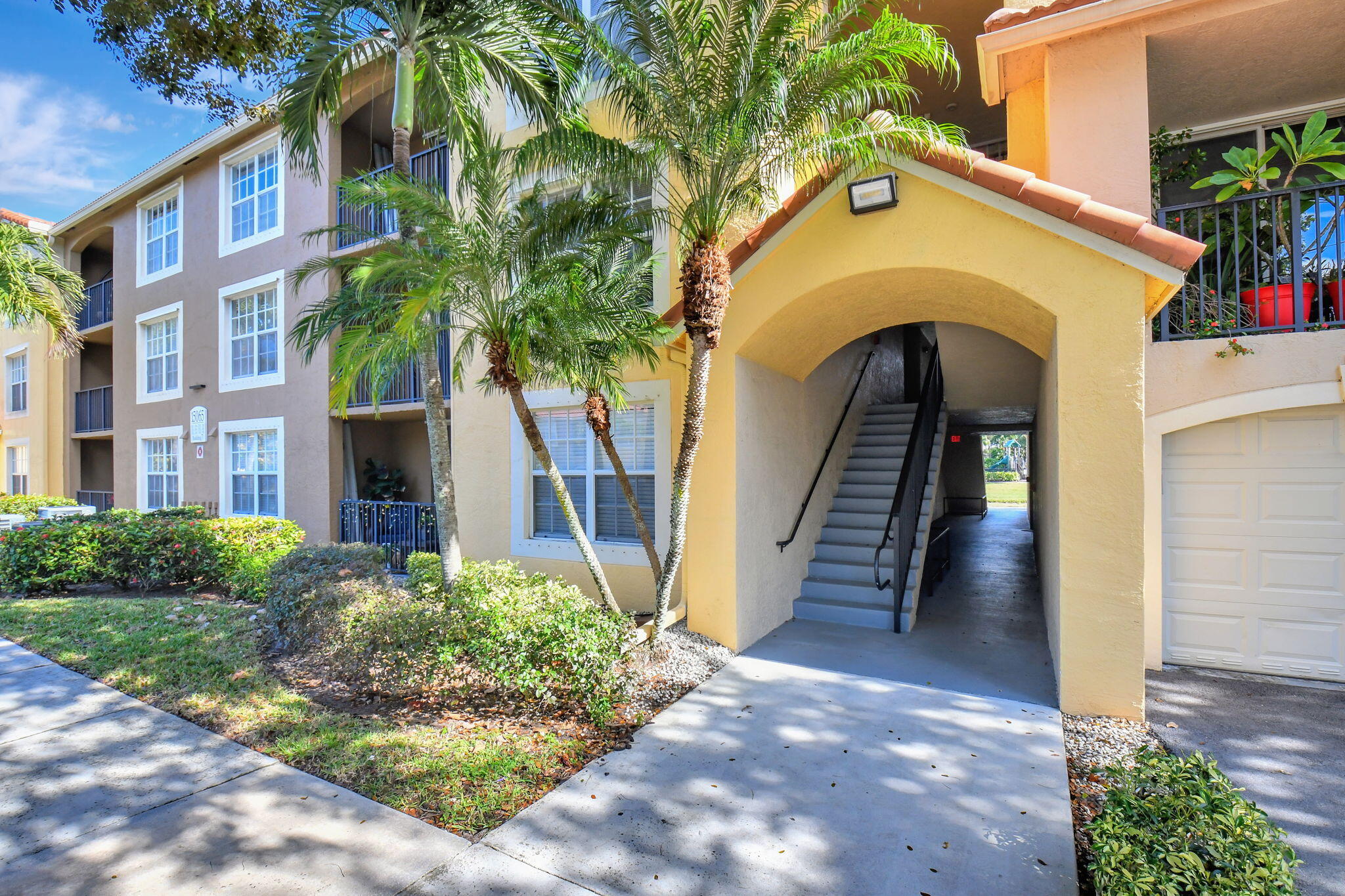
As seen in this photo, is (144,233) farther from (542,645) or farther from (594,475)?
(542,645)

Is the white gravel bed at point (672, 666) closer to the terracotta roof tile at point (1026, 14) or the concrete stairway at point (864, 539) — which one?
the concrete stairway at point (864, 539)

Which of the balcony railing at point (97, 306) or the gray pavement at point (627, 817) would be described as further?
the balcony railing at point (97, 306)

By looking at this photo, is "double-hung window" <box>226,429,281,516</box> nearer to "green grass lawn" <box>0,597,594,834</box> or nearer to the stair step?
"green grass lawn" <box>0,597,594,834</box>

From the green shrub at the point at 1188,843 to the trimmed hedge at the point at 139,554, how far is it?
32.7 ft

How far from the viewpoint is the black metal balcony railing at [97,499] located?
18.2 meters

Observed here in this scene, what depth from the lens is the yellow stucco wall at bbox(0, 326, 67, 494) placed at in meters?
18.9

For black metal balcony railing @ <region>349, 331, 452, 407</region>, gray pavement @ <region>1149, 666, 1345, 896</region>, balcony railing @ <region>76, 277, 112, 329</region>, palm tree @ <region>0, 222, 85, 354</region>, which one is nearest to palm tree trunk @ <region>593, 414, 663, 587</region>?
gray pavement @ <region>1149, 666, 1345, 896</region>

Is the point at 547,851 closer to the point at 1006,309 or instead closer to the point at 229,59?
the point at 1006,309

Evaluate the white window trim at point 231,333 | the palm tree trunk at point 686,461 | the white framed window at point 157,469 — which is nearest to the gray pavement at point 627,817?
the palm tree trunk at point 686,461

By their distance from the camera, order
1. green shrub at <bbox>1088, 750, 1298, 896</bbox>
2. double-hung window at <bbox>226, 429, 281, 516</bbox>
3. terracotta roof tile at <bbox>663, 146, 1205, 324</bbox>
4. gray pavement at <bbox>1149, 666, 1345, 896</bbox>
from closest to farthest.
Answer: green shrub at <bbox>1088, 750, 1298, 896</bbox> < gray pavement at <bbox>1149, 666, 1345, 896</bbox> < terracotta roof tile at <bbox>663, 146, 1205, 324</bbox> < double-hung window at <bbox>226, 429, 281, 516</bbox>

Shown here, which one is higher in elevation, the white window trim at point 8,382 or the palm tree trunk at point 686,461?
the white window trim at point 8,382

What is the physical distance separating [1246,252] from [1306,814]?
5.11 metres

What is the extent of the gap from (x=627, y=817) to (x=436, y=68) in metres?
6.67

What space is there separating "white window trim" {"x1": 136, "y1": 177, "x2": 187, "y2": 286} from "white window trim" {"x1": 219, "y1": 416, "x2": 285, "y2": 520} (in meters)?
4.51
